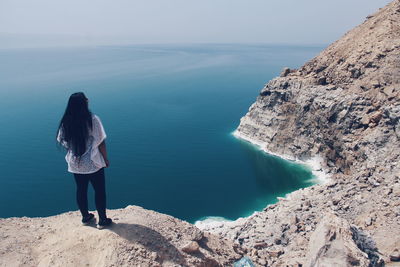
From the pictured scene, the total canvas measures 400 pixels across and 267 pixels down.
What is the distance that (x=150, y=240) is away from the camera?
1125cm

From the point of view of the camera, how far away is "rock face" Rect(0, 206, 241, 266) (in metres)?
10.3

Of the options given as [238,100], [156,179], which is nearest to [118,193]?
[156,179]

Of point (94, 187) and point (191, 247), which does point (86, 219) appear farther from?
point (191, 247)

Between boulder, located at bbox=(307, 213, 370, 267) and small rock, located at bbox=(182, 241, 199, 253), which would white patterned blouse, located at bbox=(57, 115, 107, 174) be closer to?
small rock, located at bbox=(182, 241, 199, 253)

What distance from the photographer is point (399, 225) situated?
2136 centimetres

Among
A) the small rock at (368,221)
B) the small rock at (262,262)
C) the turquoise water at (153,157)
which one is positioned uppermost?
the small rock at (262,262)

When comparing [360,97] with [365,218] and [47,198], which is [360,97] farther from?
[47,198]

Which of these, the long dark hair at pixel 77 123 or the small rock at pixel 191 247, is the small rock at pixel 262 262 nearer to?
the small rock at pixel 191 247

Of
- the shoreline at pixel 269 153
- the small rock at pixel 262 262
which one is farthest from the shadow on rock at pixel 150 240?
the shoreline at pixel 269 153

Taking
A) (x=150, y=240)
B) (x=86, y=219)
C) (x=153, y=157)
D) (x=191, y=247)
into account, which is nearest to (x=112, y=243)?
(x=150, y=240)

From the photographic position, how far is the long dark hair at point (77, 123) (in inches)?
417

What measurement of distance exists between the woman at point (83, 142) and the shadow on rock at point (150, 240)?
0.61 metres

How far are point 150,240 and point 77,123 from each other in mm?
4472

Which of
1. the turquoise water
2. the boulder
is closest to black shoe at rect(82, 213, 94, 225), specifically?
the boulder
